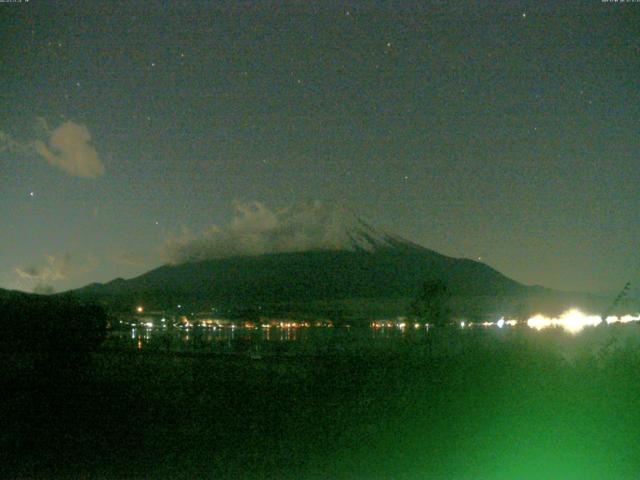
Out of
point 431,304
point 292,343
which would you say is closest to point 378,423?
point 431,304

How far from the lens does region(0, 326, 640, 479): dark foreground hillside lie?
33.4ft

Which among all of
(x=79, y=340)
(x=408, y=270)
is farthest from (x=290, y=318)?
(x=79, y=340)

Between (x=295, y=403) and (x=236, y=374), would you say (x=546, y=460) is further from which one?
(x=236, y=374)

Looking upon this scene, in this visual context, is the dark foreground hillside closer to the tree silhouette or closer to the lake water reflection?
the lake water reflection

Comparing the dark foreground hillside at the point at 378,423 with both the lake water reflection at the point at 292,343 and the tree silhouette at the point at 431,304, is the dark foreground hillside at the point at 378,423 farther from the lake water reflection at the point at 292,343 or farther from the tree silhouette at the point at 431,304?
the tree silhouette at the point at 431,304

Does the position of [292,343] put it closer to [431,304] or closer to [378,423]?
[431,304]

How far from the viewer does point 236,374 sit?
18.9m

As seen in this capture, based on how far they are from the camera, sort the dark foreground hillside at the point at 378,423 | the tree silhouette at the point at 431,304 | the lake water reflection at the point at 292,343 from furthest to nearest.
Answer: the tree silhouette at the point at 431,304 → the lake water reflection at the point at 292,343 → the dark foreground hillside at the point at 378,423

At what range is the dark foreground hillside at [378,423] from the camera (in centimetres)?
1018

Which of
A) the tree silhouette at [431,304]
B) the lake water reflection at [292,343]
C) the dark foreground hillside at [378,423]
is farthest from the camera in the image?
the tree silhouette at [431,304]

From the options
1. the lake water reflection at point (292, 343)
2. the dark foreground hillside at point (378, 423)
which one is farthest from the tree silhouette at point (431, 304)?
the dark foreground hillside at point (378, 423)

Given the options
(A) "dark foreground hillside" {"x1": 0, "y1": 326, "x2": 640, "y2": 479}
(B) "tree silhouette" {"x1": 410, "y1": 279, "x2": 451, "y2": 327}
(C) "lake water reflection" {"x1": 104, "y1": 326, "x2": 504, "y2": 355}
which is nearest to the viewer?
(A) "dark foreground hillside" {"x1": 0, "y1": 326, "x2": 640, "y2": 479}

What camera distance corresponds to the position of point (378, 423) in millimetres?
11914

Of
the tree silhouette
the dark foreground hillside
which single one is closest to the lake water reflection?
the tree silhouette
